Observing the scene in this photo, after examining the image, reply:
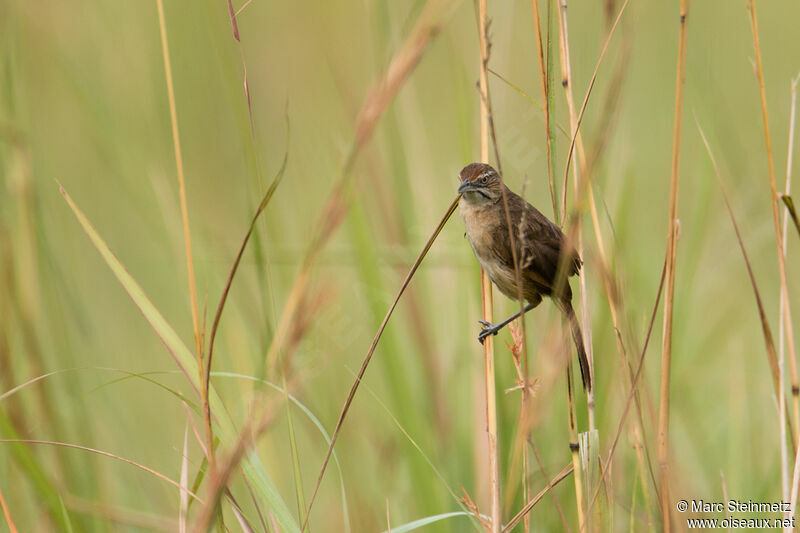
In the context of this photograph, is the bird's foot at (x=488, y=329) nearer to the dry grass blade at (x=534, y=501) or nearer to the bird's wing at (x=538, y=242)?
the bird's wing at (x=538, y=242)

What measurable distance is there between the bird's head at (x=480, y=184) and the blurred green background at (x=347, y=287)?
12 cm

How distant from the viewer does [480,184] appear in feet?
9.18

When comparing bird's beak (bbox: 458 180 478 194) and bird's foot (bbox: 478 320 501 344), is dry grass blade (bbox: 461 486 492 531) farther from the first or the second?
bird's beak (bbox: 458 180 478 194)

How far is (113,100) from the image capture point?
4668 mm

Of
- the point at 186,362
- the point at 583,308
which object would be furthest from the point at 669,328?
the point at 186,362

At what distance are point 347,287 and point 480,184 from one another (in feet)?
6.49

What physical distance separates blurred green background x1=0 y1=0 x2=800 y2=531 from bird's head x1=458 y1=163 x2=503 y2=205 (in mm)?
123

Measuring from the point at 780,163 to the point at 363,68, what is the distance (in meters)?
2.65

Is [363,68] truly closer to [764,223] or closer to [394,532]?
[764,223]

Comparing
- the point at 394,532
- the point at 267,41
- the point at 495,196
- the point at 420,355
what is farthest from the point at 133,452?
the point at 267,41

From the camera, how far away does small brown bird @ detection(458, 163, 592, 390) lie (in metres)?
2.73

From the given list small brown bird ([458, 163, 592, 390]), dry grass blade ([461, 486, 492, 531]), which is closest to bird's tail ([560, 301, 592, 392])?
small brown bird ([458, 163, 592, 390])

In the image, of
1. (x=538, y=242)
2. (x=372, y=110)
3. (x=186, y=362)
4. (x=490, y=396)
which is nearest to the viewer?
(x=372, y=110)

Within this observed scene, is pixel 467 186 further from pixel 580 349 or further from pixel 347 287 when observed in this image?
pixel 347 287
